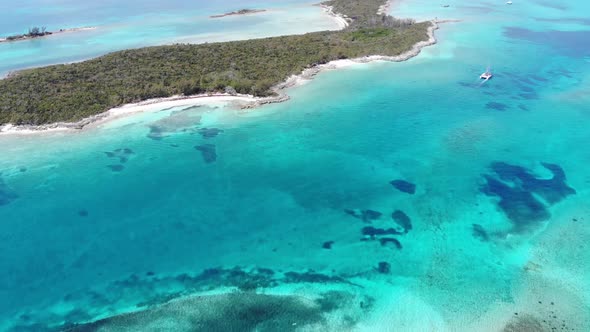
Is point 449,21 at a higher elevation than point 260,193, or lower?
higher

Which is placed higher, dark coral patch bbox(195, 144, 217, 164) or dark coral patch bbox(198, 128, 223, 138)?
dark coral patch bbox(198, 128, 223, 138)

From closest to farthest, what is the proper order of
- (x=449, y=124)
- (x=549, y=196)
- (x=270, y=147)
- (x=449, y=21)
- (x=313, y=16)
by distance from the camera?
1. (x=549, y=196)
2. (x=270, y=147)
3. (x=449, y=124)
4. (x=449, y=21)
5. (x=313, y=16)

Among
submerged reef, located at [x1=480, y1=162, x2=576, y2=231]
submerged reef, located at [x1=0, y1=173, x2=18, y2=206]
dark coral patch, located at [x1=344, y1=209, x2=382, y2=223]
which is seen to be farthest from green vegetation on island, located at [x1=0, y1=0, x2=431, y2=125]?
submerged reef, located at [x1=480, y1=162, x2=576, y2=231]

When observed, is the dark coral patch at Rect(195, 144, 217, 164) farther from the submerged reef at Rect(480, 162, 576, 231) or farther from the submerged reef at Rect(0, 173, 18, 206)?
the submerged reef at Rect(480, 162, 576, 231)

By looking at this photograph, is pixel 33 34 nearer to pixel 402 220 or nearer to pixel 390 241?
pixel 402 220

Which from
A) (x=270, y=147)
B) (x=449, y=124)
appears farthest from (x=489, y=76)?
(x=270, y=147)

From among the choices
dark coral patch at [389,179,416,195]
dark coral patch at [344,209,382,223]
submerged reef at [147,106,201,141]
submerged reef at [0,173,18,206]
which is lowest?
dark coral patch at [344,209,382,223]

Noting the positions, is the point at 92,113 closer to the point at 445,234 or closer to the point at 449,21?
the point at 445,234

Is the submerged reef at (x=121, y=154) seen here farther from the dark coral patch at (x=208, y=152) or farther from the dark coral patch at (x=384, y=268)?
the dark coral patch at (x=384, y=268)
